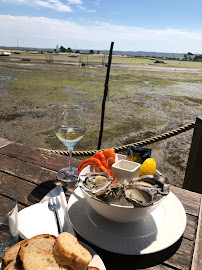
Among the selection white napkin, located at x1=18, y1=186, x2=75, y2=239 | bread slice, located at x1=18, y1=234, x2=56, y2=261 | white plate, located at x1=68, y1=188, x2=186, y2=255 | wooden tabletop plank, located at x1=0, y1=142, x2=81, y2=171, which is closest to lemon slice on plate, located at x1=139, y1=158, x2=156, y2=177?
white plate, located at x1=68, y1=188, x2=186, y2=255

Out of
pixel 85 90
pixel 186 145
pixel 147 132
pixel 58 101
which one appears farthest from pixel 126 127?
pixel 85 90

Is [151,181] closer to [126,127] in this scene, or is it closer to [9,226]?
[9,226]

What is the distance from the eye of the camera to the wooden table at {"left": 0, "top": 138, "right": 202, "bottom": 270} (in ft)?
3.53

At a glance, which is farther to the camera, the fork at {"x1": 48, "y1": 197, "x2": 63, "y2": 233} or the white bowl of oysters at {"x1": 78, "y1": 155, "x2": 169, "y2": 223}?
the fork at {"x1": 48, "y1": 197, "x2": 63, "y2": 233}

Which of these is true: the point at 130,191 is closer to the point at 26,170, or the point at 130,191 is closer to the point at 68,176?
the point at 68,176

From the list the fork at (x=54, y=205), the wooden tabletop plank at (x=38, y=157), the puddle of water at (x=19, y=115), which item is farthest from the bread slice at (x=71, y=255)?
the puddle of water at (x=19, y=115)

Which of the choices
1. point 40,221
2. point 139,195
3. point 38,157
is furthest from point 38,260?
point 38,157

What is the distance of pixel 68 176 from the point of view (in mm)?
1837

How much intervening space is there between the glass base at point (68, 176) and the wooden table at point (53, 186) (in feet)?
0.17

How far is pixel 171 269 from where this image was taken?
1058 mm

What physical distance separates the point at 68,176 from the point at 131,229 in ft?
2.56

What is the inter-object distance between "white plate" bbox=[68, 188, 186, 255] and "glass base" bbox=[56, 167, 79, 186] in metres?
0.39

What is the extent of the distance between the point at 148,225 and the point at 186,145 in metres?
7.55

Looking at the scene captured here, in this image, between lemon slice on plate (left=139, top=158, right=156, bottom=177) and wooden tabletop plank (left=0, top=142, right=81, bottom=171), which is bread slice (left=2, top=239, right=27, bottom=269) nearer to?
lemon slice on plate (left=139, top=158, right=156, bottom=177)
